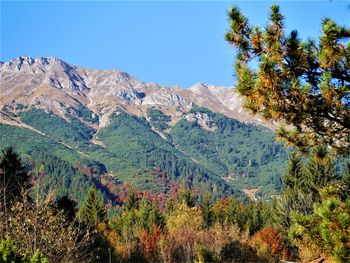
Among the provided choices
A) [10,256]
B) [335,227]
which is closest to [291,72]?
[335,227]

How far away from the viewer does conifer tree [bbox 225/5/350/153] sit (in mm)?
10695

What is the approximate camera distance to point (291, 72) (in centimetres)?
1126

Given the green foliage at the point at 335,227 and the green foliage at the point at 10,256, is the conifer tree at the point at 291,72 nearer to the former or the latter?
the green foliage at the point at 335,227

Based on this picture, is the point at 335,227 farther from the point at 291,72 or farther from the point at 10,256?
the point at 10,256

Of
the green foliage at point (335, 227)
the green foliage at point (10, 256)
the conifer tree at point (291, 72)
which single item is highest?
the conifer tree at point (291, 72)

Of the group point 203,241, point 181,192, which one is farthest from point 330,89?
point 181,192

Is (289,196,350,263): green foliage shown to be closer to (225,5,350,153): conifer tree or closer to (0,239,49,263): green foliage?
(225,5,350,153): conifer tree

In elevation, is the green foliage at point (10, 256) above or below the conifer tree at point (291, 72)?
below

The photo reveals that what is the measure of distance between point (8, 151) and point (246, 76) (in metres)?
35.6

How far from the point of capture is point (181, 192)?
282 ft

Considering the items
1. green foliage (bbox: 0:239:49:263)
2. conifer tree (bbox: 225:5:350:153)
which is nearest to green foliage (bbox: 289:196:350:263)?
conifer tree (bbox: 225:5:350:153)

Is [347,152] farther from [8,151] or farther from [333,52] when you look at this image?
[8,151]

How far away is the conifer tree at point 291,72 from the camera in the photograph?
10.7 meters

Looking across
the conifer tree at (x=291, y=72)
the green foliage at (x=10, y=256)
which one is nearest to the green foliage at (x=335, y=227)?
the conifer tree at (x=291, y=72)
